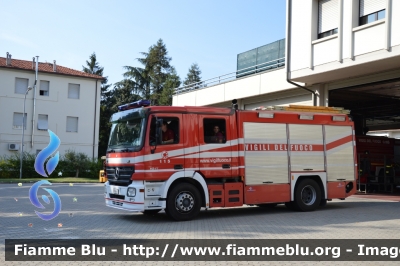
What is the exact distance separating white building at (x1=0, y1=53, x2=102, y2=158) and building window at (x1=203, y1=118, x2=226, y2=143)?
36.3m

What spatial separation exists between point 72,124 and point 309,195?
3772cm

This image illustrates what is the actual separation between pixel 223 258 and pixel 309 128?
7605mm

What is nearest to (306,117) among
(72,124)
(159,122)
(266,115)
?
(266,115)

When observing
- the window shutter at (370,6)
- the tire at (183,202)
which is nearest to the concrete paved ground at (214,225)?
the tire at (183,202)

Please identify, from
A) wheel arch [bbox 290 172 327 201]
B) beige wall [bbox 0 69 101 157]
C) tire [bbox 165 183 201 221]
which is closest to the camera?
tire [bbox 165 183 201 221]

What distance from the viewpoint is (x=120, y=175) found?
478 inches

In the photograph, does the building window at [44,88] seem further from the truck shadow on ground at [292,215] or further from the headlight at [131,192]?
the headlight at [131,192]

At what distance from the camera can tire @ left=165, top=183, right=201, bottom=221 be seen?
39.0 ft

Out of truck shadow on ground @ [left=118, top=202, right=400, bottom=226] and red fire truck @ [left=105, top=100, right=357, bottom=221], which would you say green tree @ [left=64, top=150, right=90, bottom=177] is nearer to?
truck shadow on ground @ [left=118, top=202, right=400, bottom=226]

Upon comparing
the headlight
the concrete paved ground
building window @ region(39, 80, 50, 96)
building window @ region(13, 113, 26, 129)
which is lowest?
the concrete paved ground

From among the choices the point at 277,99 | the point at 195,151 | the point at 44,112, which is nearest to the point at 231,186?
the point at 195,151

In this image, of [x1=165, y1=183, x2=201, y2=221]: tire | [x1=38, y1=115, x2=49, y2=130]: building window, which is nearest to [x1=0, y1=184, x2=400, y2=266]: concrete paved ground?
[x1=165, y1=183, x2=201, y2=221]: tire

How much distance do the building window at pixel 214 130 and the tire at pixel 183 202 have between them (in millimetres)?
1377

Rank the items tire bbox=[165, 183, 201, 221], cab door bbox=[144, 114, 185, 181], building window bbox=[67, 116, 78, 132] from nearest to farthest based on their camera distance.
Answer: cab door bbox=[144, 114, 185, 181] < tire bbox=[165, 183, 201, 221] < building window bbox=[67, 116, 78, 132]
